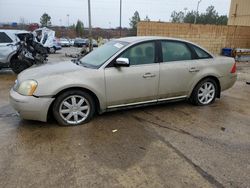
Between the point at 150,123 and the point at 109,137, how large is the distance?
0.91m

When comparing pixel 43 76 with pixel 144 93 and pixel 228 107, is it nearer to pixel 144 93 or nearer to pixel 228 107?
pixel 144 93

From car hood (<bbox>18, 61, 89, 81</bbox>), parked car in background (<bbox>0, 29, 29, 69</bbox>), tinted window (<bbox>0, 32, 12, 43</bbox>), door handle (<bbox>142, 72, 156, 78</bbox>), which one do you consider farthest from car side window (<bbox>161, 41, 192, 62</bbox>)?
tinted window (<bbox>0, 32, 12, 43</bbox>)

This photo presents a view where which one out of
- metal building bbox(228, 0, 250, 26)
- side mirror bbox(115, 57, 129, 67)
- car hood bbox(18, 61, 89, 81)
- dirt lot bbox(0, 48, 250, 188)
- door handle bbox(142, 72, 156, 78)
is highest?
metal building bbox(228, 0, 250, 26)

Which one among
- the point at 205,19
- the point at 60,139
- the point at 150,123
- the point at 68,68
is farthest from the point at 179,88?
the point at 205,19

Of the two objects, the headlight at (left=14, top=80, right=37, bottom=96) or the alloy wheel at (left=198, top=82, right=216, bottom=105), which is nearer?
the headlight at (left=14, top=80, right=37, bottom=96)

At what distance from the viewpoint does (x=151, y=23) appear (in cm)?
1356

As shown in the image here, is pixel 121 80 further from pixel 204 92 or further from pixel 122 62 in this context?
pixel 204 92

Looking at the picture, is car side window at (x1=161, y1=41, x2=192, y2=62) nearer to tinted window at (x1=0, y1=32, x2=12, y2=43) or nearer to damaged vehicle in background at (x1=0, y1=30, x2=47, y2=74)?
damaged vehicle in background at (x1=0, y1=30, x2=47, y2=74)

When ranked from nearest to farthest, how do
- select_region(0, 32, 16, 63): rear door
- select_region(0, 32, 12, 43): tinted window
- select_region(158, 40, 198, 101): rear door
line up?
1. select_region(158, 40, 198, 101): rear door
2. select_region(0, 32, 16, 63): rear door
3. select_region(0, 32, 12, 43): tinted window

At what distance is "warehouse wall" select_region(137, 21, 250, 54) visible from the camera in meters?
13.7

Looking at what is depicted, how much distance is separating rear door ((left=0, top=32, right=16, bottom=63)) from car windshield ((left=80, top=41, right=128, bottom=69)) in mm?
5284

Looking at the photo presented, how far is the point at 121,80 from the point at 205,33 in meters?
12.5

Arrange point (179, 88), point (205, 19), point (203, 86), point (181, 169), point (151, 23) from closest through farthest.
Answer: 1. point (181, 169)
2. point (179, 88)
3. point (203, 86)
4. point (151, 23)
5. point (205, 19)

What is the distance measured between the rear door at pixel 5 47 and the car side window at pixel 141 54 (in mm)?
6181
